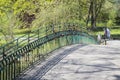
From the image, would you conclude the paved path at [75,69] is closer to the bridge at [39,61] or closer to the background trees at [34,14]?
the bridge at [39,61]

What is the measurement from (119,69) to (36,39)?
10.9ft

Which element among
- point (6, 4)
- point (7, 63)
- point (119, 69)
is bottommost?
point (119, 69)

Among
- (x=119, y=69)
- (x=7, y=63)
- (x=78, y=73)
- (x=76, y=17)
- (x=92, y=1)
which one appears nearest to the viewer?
(x=7, y=63)

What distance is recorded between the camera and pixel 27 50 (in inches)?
447

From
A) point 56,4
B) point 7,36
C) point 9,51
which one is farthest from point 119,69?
point 56,4

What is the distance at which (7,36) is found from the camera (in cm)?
2212

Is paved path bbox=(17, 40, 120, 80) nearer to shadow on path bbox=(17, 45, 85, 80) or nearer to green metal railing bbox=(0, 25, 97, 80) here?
shadow on path bbox=(17, 45, 85, 80)

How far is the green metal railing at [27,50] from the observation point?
914 cm

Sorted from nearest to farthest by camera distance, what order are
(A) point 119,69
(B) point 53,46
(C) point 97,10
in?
(A) point 119,69 < (B) point 53,46 < (C) point 97,10

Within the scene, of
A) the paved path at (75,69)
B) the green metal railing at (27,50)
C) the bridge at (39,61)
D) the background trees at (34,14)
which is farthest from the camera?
the background trees at (34,14)

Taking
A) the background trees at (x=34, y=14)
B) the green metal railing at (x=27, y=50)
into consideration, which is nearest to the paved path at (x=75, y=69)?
the green metal railing at (x=27, y=50)

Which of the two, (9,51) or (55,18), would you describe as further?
(55,18)

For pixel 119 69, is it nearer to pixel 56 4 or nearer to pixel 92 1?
pixel 56 4

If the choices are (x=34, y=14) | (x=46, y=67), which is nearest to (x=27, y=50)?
(x=46, y=67)
